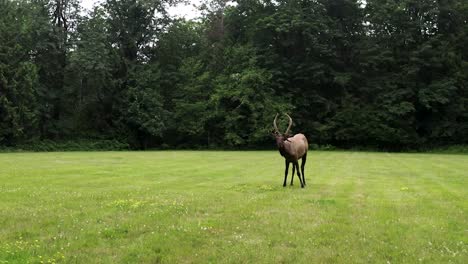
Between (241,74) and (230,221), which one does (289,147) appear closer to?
(230,221)

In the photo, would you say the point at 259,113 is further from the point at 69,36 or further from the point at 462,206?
the point at 462,206

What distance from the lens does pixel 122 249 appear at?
812 cm

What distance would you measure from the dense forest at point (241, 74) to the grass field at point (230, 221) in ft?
106

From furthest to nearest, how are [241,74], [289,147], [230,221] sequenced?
[241,74]
[289,147]
[230,221]

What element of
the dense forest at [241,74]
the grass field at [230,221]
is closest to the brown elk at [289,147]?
the grass field at [230,221]

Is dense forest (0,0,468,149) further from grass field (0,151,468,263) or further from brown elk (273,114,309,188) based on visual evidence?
grass field (0,151,468,263)

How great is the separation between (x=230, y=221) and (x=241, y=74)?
139 ft

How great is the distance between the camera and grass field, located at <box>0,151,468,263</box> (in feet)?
26.1

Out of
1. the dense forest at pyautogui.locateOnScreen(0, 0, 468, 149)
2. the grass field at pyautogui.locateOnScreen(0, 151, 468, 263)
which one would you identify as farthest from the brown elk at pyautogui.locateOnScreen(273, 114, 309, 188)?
the dense forest at pyautogui.locateOnScreen(0, 0, 468, 149)

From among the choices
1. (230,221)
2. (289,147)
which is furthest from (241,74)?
(230,221)

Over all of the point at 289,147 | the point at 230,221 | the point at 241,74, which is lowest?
the point at 230,221

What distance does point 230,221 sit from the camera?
34.5 ft

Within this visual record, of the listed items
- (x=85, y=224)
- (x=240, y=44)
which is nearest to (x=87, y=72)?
(x=240, y=44)

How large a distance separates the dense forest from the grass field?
32.4 m
